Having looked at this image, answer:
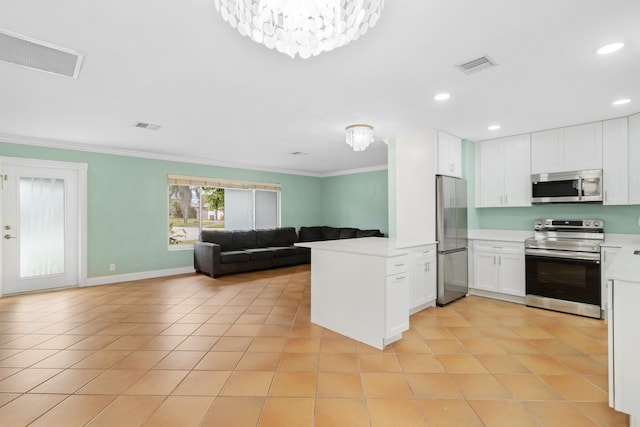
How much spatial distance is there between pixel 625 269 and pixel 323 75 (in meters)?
2.42

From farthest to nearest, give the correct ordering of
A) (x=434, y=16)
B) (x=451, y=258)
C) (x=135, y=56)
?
(x=451, y=258)
(x=135, y=56)
(x=434, y=16)

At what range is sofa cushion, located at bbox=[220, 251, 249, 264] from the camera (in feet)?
18.6

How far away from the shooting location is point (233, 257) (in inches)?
228

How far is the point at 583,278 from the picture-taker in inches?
136

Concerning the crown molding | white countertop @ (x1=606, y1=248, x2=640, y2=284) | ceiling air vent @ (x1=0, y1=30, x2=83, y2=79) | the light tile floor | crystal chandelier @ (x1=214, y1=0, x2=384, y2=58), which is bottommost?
the light tile floor

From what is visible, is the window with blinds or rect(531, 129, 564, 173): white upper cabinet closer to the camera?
rect(531, 129, 564, 173): white upper cabinet

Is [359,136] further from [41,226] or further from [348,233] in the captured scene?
[41,226]

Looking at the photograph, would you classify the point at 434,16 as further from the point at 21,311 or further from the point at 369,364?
the point at 21,311

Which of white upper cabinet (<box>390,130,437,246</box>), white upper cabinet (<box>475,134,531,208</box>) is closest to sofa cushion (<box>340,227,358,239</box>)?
white upper cabinet (<box>390,130,437,246</box>)

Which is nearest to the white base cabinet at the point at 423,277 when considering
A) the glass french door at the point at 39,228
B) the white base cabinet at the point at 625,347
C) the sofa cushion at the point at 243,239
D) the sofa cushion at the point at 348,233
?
the white base cabinet at the point at 625,347

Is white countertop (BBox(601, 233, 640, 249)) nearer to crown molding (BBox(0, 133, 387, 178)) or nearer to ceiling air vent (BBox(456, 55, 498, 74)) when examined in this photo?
ceiling air vent (BBox(456, 55, 498, 74))

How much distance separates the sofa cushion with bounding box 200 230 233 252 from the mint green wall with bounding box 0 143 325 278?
47 cm

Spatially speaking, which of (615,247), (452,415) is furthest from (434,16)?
(615,247)

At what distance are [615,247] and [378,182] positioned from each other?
4.50 meters
